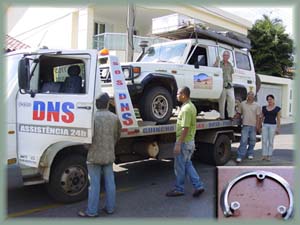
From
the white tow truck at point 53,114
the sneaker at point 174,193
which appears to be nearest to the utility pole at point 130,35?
the white tow truck at point 53,114

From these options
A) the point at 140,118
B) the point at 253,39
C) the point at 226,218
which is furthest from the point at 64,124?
Answer: the point at 253,39

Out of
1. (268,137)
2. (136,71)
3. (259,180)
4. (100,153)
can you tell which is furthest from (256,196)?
(268,137)

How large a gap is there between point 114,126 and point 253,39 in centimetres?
2622

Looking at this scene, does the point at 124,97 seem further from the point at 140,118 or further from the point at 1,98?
the point at 1,98

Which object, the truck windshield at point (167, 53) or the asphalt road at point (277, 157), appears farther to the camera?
the asphalt road at point (277, 157)

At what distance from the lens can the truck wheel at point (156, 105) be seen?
6441mm

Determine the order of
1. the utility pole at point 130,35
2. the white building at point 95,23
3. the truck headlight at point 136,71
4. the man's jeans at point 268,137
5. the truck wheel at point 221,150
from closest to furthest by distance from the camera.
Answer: the truck headlight at point 136,71 < the truck wheel at point 221,150 < the man's jeans at point 268,137 < the utility pole at point 130,35 < the white building at point 95,23

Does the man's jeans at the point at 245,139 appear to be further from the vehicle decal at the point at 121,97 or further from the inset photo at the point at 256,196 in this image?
the inset photo at the point at 256,196

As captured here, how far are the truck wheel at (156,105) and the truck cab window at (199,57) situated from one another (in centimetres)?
131

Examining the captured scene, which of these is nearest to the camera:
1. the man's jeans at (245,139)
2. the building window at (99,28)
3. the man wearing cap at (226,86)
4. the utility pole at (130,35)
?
the man wearing cap at (226,86)

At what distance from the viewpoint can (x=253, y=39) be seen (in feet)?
93.9

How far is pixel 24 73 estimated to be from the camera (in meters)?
4.85

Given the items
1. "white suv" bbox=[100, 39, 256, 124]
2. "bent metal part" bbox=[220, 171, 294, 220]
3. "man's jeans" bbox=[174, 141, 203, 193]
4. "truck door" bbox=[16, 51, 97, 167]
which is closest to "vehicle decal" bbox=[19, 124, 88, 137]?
"truck door" bbox=[16, 51, 97, 167]

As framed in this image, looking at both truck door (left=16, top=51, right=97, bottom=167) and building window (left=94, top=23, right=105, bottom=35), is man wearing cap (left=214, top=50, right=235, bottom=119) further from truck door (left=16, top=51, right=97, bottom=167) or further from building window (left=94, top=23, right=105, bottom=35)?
building window (left=94, top=23, right=105, bottom=35)
